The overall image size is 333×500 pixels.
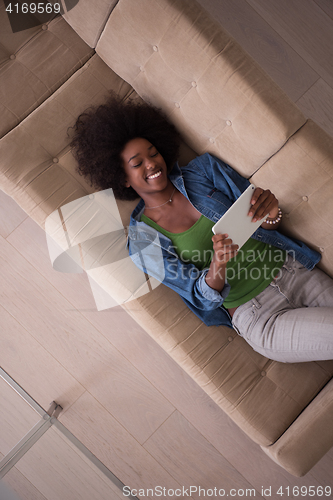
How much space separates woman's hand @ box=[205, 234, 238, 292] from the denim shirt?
58mm

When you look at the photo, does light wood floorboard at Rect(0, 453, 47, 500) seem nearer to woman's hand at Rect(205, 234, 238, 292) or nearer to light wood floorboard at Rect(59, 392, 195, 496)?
light wood floorboard at Rect(59, 392, 195, 496)

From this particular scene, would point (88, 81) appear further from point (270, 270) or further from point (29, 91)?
point (270, 270)

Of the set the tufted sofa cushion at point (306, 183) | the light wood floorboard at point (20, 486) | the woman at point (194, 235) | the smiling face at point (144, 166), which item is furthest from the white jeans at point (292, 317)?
the light wood floorboard at point (20, 486)

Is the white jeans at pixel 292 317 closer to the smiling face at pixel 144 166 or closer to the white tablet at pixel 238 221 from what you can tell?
the white tablet at pixel 238 221

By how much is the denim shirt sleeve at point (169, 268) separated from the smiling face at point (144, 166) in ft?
0.58

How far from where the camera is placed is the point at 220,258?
3.71 ft

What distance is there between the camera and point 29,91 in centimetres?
137

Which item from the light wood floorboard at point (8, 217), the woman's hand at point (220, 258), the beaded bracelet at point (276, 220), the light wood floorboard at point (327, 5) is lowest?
the beaded bracelet at point (276, 220)

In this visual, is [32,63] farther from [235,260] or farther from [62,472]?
[62,472]

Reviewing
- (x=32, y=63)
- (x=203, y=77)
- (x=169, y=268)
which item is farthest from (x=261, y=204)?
(x=32, y=63)

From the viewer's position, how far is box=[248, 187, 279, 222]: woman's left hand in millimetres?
1118

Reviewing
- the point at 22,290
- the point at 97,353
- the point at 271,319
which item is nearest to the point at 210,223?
the point at 271,319

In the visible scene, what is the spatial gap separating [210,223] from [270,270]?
1.03ft

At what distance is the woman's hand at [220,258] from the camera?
109 cm
